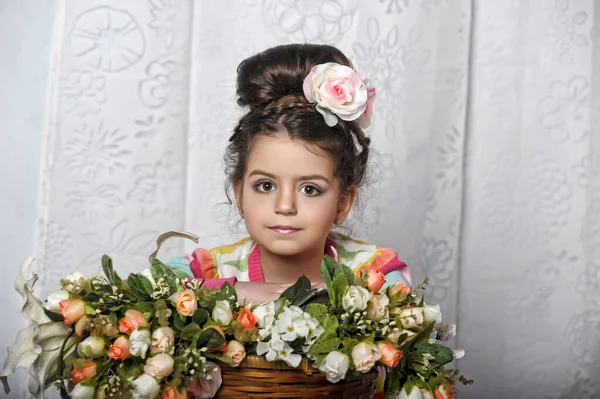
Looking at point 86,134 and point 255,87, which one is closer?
point 255,87

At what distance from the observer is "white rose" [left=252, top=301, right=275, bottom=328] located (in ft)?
4.28

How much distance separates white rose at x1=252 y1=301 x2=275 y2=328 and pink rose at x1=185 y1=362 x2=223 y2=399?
96 millimetres

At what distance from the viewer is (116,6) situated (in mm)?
2262

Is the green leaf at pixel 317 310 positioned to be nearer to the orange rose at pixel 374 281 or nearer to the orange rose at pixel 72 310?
the orange rose at pixel 374 281

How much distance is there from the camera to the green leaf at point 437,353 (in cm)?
136

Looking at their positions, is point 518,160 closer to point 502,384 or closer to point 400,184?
point 400,184

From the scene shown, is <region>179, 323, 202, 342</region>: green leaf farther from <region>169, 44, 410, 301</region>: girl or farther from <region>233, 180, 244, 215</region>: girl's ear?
<region>233, 180, 244, 215</region>: girl's ear

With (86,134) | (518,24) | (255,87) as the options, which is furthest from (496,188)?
(86,134)

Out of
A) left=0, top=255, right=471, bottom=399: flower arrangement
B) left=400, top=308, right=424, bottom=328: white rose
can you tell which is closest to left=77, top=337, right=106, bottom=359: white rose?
left=0, top=255, right=471, bottom=399: flower arrangement

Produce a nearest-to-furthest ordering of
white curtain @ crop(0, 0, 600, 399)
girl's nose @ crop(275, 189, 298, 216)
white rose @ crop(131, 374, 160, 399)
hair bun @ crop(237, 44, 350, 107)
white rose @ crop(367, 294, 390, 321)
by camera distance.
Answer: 1. white rose @ crop(131, 374, 160, 399)
2. white rose @ crop(367, 294, 390, 321)
3. girl's nose @ crop(275, 189, 298, 216)
4. hair bun @ crop(237, 44, 350, 107)
5. white curtain @ crop(0, 0, 600, 399)

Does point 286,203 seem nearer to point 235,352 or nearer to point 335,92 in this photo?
point 335,92

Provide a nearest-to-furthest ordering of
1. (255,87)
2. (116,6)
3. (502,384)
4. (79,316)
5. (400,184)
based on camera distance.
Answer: (79,316) < (255,87) < (116,6) < (400,184) < (502,384)

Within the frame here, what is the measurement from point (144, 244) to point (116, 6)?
643 mm

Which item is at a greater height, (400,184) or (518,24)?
(518,24)
